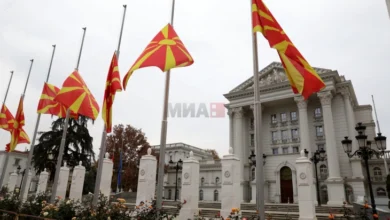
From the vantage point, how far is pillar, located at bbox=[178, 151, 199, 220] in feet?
45.6

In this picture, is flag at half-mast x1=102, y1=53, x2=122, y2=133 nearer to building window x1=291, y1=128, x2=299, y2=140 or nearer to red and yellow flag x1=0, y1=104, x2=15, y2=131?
red and yellow flag x1=0, y1=104, x2=15, y2=131

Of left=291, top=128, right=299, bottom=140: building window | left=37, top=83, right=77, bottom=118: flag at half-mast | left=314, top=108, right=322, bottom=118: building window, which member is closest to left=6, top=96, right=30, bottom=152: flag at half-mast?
left=37, top=83, right=77, bottom=118: flag at half-mast

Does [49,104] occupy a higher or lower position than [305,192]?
higher

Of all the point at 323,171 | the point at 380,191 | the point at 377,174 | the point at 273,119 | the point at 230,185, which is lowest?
the point at 230,185

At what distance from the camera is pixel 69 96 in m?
10.5

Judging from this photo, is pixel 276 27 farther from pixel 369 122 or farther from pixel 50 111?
pixel 369 122

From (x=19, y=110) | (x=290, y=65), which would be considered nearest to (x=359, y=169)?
(x=290, y=65)

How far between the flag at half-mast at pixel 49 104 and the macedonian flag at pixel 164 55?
757cm

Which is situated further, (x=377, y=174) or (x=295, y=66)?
(x=377, y=174)

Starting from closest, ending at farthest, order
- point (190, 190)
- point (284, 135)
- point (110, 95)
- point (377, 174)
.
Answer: point (110, 95) → point (190, 190) → point (377, 174) → point (284, 135)

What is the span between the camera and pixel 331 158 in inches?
1202

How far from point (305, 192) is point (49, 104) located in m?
13.6

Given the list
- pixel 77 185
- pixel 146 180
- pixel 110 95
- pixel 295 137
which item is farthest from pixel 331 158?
pixel 110 95

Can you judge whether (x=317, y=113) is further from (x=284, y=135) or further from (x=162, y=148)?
(x=162, y=148)
